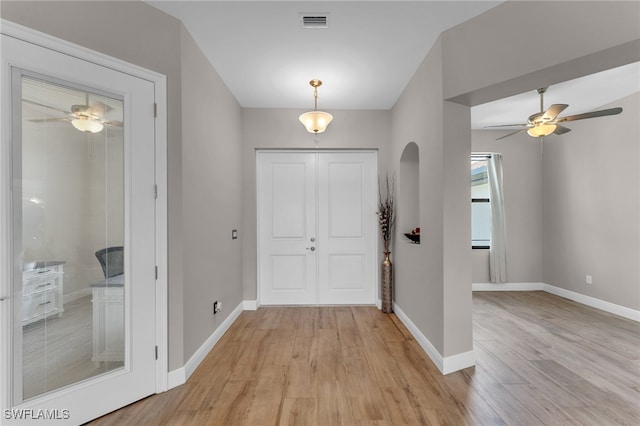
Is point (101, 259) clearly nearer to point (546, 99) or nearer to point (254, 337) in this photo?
point (254, 337)

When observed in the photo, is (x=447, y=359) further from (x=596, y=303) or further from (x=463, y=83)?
(x=596, y=303)

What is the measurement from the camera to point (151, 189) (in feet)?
6.79

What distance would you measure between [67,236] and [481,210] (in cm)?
588

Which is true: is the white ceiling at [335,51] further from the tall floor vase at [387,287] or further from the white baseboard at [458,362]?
the white baseboard at [458,362]

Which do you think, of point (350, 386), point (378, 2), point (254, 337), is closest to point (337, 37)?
point (378, 2)

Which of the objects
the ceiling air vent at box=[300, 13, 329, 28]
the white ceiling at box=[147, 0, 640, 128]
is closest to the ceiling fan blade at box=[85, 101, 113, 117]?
the white ceiling at box=[147, 0, 640, 128]

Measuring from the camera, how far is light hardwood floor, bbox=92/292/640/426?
6.07 ft

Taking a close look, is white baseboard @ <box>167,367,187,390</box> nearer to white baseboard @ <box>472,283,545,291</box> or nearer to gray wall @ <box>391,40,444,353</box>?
gray wall @ <box>391,40,444,353</box>

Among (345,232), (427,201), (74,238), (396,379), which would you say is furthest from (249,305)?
(427,201)

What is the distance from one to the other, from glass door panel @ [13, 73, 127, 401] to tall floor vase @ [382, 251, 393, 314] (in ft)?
10.0

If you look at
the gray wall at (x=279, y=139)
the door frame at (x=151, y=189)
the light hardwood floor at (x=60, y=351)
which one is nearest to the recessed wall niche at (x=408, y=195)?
the gray wall at (x=279, y=139)

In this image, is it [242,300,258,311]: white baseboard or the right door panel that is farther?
the right door panel

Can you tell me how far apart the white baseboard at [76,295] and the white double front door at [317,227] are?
8.04ft

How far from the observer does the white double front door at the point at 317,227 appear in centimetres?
420
